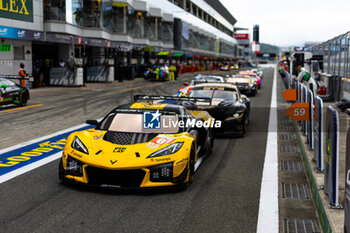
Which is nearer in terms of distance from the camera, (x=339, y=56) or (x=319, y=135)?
(x=319, y=135)

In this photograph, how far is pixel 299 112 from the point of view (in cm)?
691

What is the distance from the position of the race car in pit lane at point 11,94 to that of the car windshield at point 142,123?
397 inches

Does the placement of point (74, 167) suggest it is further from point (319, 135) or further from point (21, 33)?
point (21, 33)

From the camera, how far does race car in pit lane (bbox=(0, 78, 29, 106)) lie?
15.7 metres

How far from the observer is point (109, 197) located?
Answer: 5648mm

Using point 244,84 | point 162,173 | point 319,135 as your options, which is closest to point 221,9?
point 244,84

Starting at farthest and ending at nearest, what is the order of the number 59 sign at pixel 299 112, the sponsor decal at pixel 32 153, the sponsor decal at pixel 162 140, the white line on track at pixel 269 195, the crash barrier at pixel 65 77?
the crash barrier at pixel 65 77 → the sponsor decal at pixel 32 153 → the number 59 sign at pixel 299 112 → the sponsor decal at pixel 162 140 → the white line on track at pixel 269 195

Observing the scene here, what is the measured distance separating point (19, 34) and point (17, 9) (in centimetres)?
164

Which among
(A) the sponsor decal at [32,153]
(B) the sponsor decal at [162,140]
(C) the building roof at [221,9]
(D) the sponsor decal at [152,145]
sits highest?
(C) the building roof at [221,9]

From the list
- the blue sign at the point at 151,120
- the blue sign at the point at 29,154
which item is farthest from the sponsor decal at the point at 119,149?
the blue sign at the point at 29,154

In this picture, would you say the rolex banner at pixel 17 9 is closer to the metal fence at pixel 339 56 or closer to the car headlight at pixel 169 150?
the metal fence at pixel 339 56

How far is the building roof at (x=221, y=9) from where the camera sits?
112 m

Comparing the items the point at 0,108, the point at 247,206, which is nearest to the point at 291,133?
the point at 247,206

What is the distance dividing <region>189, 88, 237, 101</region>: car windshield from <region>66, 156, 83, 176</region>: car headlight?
593 centimetres
